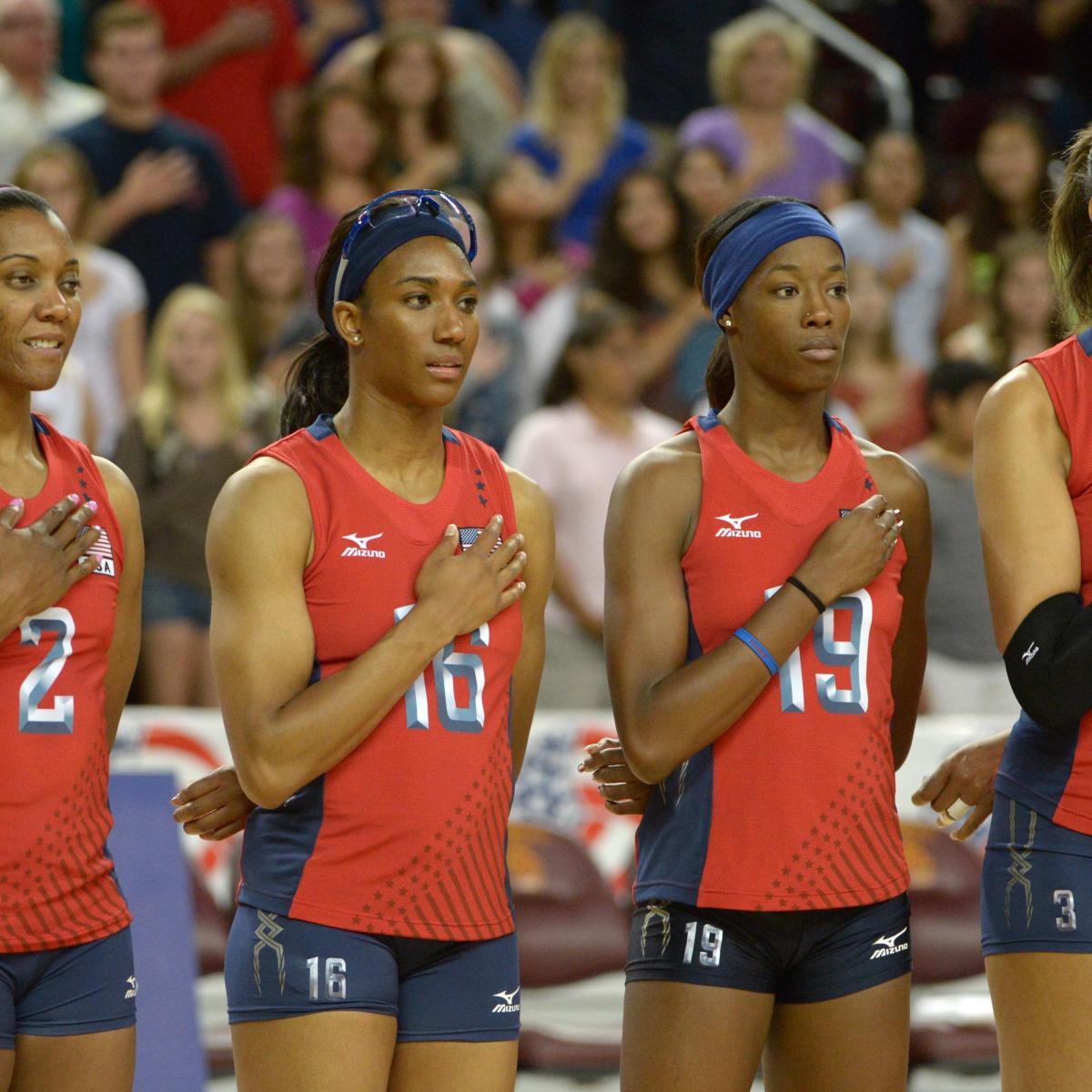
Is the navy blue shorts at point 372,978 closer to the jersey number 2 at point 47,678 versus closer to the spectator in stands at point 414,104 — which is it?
the jersey number 2 at point 47,678

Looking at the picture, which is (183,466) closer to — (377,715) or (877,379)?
(877,379)

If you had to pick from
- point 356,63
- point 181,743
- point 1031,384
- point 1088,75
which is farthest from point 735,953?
point 1088,75

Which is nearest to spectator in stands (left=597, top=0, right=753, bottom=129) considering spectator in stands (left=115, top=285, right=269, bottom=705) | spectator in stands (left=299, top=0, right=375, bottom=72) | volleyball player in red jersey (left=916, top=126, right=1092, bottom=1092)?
spectator in stands (left=299, top=0, right=375, bottom=72)

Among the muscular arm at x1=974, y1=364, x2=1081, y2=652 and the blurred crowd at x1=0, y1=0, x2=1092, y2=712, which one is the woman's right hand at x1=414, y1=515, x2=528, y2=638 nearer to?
the muscular arm at x1=974, y1=364, x2=1081, y2=652

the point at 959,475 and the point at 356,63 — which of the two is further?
the point at 356,63

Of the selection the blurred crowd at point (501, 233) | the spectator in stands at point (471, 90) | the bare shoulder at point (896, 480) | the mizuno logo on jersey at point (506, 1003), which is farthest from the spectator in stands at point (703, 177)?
the mizuno logo on jersey at point (506, 1003)

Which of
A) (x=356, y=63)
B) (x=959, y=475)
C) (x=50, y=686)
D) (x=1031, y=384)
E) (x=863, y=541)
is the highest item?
(x=356, y=63)

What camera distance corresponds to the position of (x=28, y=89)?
8789 mm

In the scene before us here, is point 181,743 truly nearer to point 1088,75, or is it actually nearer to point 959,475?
point 959,475

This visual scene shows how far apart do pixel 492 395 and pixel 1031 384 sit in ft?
15.6

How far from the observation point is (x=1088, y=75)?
1130 cm

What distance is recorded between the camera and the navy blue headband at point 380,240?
3355mm

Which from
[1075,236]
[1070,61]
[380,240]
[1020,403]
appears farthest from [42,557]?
[1070,61]

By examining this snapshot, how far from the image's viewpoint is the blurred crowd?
7227 millimetres
